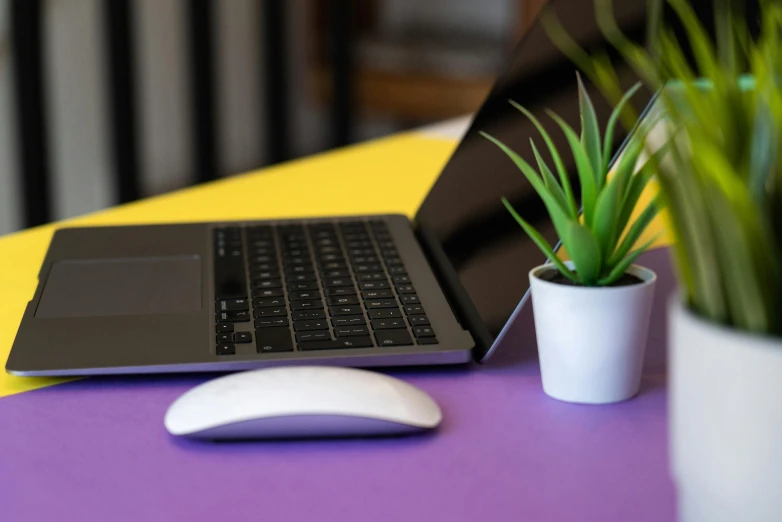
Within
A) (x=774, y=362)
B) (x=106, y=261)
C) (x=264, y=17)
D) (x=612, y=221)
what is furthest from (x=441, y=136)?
(x=264, y=17)

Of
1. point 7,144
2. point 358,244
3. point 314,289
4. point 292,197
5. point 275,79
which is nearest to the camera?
point 314,289

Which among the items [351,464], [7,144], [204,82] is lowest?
[7,144]

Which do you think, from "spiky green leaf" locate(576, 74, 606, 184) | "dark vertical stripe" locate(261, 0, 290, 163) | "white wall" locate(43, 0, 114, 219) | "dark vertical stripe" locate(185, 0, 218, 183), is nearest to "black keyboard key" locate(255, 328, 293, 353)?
"spiky green leaf" locate(576, 74, 606, 184)

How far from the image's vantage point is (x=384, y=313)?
66 cm

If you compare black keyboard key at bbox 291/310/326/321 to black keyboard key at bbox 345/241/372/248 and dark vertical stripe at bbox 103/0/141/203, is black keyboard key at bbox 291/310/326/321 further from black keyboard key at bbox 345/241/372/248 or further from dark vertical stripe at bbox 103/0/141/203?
dark vertical stripe at bbox 103/0/141/203

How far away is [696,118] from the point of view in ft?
1.13

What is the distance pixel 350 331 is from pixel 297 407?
13 cm

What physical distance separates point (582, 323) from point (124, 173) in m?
1.90

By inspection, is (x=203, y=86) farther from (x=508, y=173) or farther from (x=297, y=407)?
(x=297, y=407)

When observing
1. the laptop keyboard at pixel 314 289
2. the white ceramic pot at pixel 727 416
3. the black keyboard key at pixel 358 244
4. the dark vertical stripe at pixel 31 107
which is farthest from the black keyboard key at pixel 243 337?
the dark vertical stripe at pixel 31 107

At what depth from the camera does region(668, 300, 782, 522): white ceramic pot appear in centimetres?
34

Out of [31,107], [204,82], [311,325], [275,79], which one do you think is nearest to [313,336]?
[311,325]

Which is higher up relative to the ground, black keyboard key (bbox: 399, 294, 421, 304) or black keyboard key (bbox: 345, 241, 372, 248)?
black keyboard key (bbox: 399, 294, 421, 304)

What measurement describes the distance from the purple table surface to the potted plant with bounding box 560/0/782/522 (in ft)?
0.36
